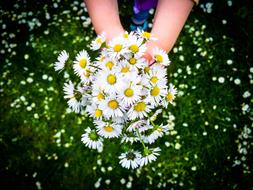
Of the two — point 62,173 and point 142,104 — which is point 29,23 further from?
point 142,104

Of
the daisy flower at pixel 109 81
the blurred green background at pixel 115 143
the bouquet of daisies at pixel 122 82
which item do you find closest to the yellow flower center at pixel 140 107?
the bouquet of daisies at pixel 122 82

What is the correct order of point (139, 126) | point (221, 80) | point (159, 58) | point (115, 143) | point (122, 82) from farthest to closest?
1. point (221, 80)
2. point (115, 143)
3. point (139, 126)
4. point (159, 58)
5. point (122, 82)

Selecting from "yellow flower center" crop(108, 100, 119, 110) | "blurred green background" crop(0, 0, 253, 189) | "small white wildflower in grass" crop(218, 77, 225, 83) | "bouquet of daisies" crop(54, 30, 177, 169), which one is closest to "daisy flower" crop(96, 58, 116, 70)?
"bouquet of daisies" crop(54, 30, 177, 169)

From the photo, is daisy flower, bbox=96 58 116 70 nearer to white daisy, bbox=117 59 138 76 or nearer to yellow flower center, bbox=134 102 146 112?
white daisy, bbox=117 59 138 76

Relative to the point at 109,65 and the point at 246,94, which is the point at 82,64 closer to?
the point at 109,65

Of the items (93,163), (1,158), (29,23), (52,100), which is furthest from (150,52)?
(29,23)

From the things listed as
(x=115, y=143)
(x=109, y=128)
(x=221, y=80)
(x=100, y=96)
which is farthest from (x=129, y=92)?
(x=221, y=80)

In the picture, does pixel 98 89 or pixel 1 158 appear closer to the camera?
pixel 98 89
